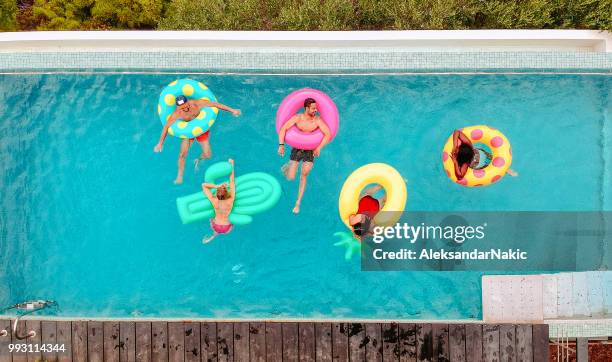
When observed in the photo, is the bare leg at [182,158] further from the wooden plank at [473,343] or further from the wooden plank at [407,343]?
the wooden plank at [473,343]

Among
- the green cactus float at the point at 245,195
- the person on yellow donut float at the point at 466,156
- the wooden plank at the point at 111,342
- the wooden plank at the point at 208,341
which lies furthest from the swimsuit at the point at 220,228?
the person on yellow donut float at the point at 466,156

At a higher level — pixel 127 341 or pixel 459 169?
pixel 459 169

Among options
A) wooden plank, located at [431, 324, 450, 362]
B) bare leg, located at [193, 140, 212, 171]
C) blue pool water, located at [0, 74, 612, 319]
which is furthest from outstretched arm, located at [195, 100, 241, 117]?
wooden plank, located at [431, 324, 450, 362]

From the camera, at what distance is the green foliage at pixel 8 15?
23.6 ft

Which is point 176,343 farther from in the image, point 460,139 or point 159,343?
point 460,139

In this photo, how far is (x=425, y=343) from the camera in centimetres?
488

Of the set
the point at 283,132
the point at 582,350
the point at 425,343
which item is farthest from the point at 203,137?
the point at 582,350

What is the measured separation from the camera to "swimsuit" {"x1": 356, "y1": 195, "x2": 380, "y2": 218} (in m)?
5.45

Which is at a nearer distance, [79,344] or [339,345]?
[339,345]

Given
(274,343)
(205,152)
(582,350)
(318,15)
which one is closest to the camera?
(274,343)

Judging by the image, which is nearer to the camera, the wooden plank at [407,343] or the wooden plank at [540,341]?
the wooden plank at [540,341]

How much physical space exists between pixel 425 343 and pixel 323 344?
1.18 m

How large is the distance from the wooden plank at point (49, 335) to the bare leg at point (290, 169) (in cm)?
328

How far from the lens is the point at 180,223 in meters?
5.54
